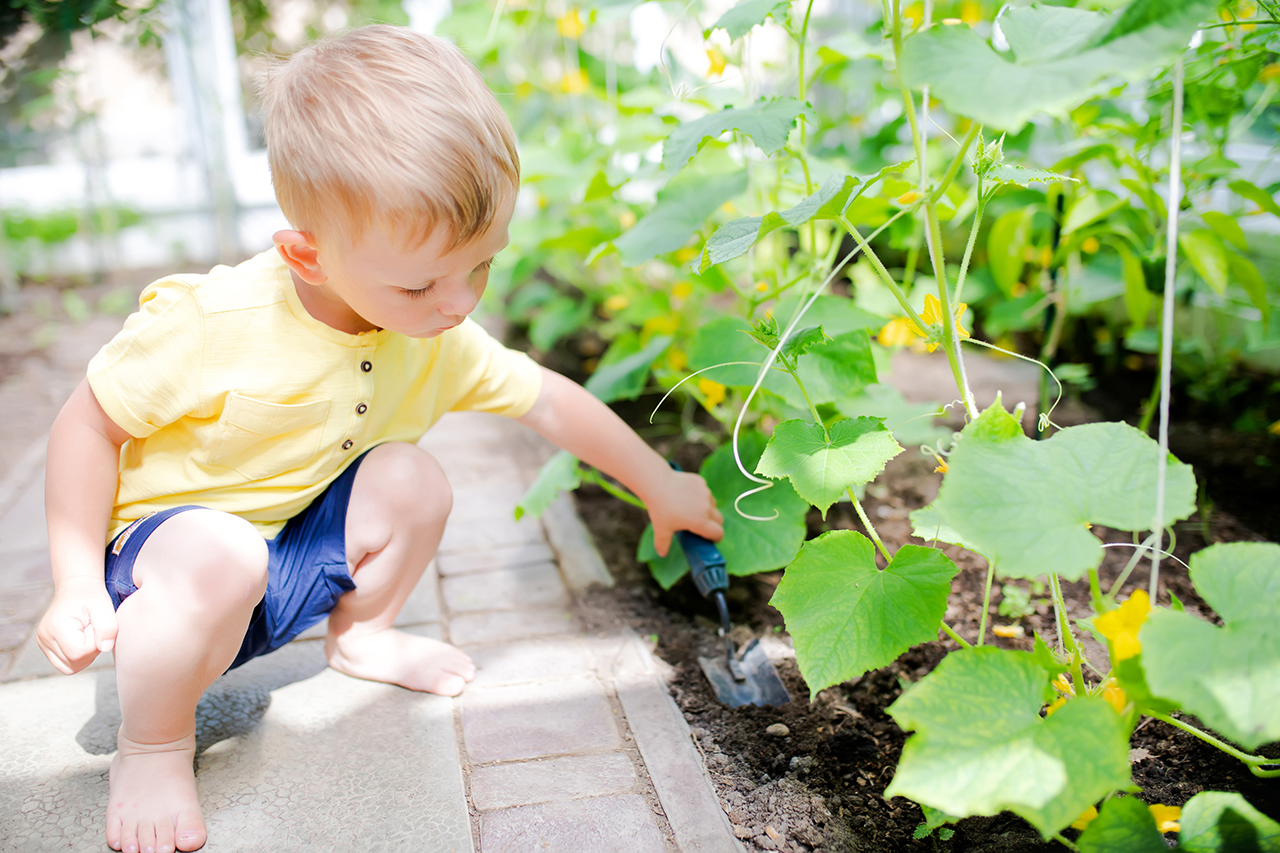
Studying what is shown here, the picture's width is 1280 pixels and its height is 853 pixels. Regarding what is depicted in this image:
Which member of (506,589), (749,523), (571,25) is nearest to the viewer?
(749,523)

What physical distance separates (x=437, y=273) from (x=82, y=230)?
137 inches

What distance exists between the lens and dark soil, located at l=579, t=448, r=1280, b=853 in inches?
36.5

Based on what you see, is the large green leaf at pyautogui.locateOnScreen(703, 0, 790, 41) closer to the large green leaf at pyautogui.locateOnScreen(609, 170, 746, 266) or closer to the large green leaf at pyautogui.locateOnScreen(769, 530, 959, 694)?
the large green leaf at pyautogui.locateOnScreen(609, 170, 746, 266)

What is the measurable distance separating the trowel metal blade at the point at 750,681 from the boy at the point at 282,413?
357 mm

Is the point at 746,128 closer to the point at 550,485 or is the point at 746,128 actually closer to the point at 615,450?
the point at 615,450

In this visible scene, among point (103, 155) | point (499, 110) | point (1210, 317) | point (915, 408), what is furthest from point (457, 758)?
point (103, 155)

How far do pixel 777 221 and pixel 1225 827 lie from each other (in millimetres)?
660

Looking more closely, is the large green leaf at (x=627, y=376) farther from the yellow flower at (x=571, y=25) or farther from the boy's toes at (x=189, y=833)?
the yellow flower at (x=571, y=25)

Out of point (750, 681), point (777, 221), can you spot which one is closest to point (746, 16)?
point (777, 221)

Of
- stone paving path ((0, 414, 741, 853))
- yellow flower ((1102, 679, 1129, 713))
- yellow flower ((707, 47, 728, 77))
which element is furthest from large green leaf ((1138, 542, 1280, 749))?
yellow flower ((707, 47, 728, 77))

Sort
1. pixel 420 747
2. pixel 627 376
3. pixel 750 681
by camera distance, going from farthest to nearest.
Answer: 1. pixel 627 376
2. pixel 750 681
3. pixel 420 747

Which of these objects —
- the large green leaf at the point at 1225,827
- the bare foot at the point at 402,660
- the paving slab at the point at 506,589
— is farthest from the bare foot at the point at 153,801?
the large green leaf at the point at 1225,827

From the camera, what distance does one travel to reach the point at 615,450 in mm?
1223

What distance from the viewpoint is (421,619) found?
136 cm
